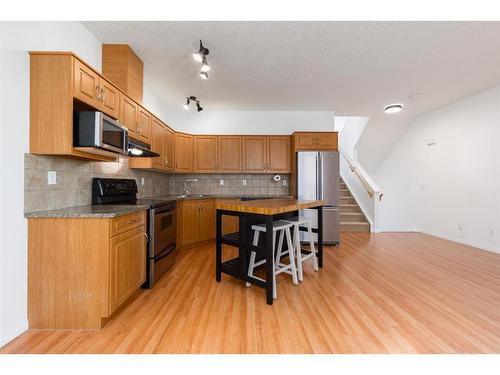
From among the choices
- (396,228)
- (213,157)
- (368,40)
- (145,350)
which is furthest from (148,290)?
(396,228)

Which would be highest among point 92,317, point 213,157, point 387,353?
point 213,157

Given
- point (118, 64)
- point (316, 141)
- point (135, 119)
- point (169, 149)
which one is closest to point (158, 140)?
point (169, 149)

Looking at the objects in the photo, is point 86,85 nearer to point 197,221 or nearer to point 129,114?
point 129,114

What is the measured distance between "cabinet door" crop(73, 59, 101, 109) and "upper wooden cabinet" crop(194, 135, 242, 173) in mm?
2513

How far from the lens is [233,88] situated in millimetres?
3586

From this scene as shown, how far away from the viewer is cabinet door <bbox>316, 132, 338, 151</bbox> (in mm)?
4161

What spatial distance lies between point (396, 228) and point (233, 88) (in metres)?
5.20

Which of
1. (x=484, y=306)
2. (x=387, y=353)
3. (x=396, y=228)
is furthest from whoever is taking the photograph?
(x=396, y=228)

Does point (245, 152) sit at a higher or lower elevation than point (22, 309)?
higher

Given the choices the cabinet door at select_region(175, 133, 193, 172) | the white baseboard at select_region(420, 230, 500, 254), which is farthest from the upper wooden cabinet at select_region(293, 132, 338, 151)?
the white baseboard at select_region(420, 230, 500, 254)

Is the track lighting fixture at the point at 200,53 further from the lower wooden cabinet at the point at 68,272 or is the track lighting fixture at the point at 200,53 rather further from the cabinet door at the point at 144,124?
the lower wooden cabinet at the point at 68,272

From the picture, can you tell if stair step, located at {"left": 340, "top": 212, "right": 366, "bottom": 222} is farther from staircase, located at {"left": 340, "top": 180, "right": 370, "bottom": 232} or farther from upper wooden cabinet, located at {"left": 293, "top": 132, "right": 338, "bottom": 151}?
upper wooden cabinet, located at {"left": 293, "top": 132, "right": 338, "bottom": 151}

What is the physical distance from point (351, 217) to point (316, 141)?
2323 mm
